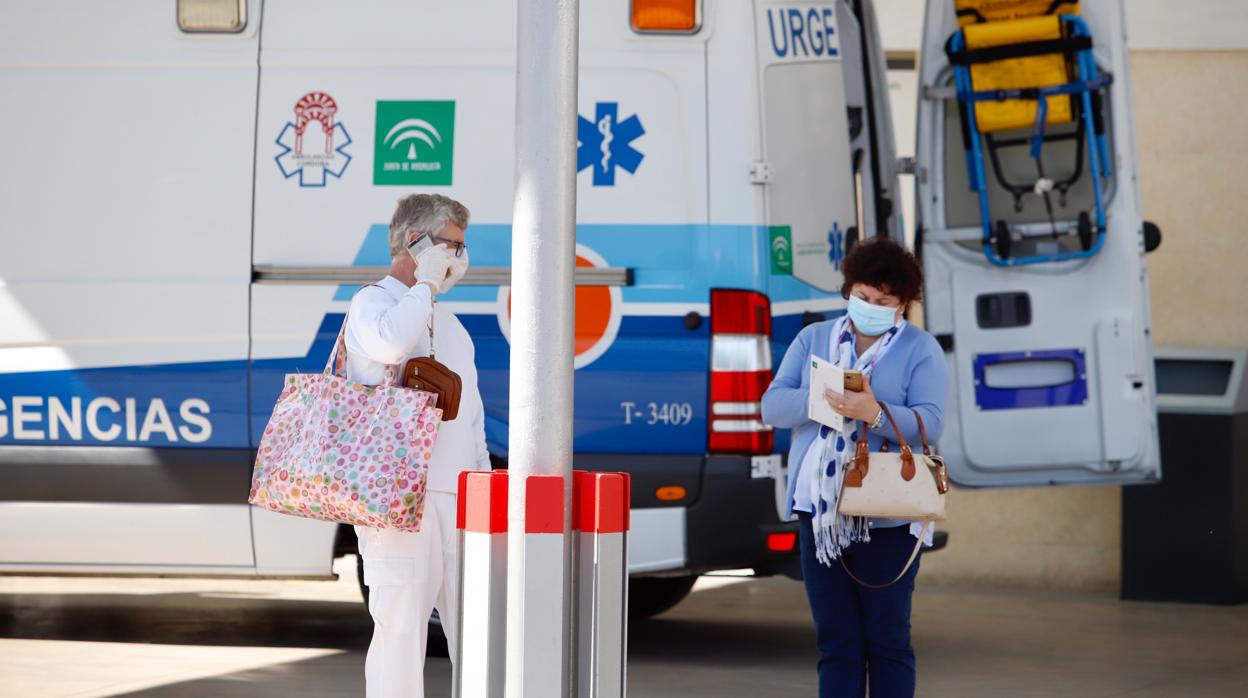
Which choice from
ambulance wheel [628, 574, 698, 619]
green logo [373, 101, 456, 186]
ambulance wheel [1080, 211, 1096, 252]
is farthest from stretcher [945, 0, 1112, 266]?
green logo [373, 101, 456, 186]

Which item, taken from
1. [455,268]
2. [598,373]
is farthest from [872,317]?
[598,373]

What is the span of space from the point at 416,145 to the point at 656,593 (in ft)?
7.81

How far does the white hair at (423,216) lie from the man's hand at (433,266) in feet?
0.26

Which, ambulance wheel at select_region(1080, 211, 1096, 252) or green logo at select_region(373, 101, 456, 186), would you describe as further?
ambulance wheel at select_region(1080, 211, 1096, 252)

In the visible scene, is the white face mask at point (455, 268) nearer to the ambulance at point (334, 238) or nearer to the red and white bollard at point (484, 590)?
the red and white bollard at point (484, 590)

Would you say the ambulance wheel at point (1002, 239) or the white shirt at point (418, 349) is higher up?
the ambulance wheel at point (1002, 239)

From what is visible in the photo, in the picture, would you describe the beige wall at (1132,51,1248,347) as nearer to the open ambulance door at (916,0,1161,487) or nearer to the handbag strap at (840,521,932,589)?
the open ambulance door at (916,0,1161,487)

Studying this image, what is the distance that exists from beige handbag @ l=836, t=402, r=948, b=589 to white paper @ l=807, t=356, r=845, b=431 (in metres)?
0.14

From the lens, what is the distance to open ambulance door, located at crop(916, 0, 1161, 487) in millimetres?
→ 7145

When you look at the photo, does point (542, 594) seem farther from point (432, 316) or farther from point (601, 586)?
point (432, 316)

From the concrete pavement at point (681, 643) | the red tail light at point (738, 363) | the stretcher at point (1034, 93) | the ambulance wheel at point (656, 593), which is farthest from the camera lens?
the ambulance wheel at point (656, 593)

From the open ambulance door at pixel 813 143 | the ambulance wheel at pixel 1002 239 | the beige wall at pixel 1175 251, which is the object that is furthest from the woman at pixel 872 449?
the beige wall at pixel 1175 251

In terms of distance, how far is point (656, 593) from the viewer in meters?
7.72

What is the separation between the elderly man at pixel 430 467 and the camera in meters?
4.42
